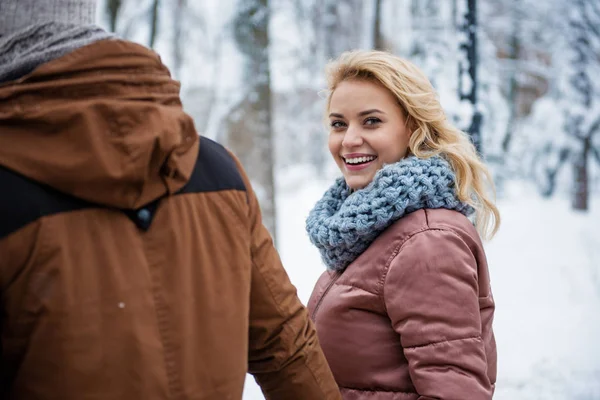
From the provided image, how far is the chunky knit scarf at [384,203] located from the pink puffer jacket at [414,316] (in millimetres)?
51

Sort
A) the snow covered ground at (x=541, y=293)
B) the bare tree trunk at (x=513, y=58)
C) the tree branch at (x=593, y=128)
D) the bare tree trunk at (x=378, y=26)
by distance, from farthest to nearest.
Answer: the bare tree trunk at (x=513, y=58) → the tree branch at (x=593, y=128) → the bare tree trunk at (x=378, y=26) → the snow covered ground at (x=541, y=293)

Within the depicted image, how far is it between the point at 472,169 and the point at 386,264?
608 mm

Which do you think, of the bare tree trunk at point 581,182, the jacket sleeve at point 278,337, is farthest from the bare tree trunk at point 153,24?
the bare tree trunk at point 581,182

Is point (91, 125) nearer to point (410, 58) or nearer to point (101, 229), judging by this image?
point (101, 229)

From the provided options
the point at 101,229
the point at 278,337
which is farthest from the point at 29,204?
the point at 278,337

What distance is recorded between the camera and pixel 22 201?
1155mm

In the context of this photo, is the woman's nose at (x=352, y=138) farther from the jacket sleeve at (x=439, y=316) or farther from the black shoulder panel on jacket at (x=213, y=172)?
the black shoulder panel on jacket at (x=213, y=172)

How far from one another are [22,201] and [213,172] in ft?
1.55

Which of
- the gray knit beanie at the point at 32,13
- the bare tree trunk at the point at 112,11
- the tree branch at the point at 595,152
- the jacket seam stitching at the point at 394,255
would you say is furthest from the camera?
the tree branch at the point at 595,152

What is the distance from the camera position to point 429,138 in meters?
2.33

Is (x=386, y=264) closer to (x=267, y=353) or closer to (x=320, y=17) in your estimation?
(x=267, y=353)

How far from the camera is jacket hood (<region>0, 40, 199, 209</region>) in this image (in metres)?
1.17

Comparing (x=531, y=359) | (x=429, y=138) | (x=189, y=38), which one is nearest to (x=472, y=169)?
(x=429, y=138)

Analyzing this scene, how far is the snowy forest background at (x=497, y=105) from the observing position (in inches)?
260
